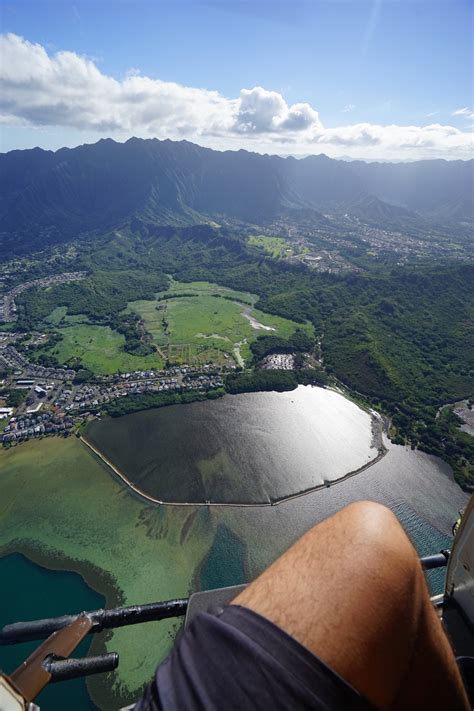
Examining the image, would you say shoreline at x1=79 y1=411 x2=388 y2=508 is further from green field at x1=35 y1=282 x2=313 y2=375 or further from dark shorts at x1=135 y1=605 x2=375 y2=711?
dark shorts at x1=135 y1=605 x2=375 y2=711

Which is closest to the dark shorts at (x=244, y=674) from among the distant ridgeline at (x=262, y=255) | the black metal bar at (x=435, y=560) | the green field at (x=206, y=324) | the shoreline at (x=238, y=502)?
the black metal bar at (x=435, y=560)

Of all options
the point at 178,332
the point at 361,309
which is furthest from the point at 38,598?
the point at 361,309

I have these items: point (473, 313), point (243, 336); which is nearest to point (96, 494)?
point (243, 336)

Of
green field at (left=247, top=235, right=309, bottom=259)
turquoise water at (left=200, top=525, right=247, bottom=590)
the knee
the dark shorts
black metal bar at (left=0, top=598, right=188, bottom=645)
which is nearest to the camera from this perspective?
the dark shorts

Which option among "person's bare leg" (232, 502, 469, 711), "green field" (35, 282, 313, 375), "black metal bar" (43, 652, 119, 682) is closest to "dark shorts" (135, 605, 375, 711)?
"person's bare leg" (232, 502, 469, 711)

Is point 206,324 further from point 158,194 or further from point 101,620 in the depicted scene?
point 158,194

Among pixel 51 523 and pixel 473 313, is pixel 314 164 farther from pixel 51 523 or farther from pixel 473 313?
pixel 51 523
